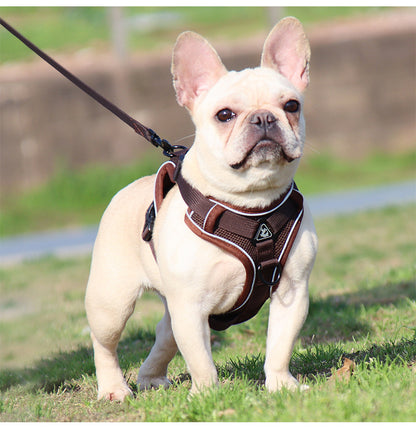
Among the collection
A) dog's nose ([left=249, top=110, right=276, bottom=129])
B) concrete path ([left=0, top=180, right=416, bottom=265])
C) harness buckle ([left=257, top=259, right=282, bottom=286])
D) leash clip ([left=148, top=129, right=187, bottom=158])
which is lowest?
concrete path ([left=0, top=180, right=416, bottom=265])

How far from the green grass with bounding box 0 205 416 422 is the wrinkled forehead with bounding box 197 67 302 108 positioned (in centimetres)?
132

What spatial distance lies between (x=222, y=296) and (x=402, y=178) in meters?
10.4

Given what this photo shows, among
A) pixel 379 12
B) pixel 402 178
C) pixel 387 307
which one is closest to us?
pixel 387 307

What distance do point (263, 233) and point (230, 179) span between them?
0.98ft

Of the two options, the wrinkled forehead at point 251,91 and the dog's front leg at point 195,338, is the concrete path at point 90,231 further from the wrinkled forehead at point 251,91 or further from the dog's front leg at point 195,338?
the wrinkled forehead at point 251,91

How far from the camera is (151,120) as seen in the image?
12.1 meters

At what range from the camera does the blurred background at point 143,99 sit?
11.4m

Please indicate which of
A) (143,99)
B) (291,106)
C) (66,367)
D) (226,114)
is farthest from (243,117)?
(143,99)

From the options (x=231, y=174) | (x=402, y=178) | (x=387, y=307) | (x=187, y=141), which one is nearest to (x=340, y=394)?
(x=231, y=174)

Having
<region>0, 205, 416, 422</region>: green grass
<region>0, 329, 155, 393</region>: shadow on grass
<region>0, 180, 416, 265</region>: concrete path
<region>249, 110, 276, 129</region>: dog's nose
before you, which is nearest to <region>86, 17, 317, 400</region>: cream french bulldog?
<region>249, 110, 276, 129</region>: dog's nose

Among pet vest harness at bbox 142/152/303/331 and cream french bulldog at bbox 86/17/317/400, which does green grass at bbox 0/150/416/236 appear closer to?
cream french bulldog at bbox 86/17/317/400

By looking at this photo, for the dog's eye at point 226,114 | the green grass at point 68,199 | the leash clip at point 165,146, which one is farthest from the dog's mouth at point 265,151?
the green grass at point 68,199

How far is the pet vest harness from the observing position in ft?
10.7

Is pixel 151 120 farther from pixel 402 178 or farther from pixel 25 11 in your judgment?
A: pixel 402 178
